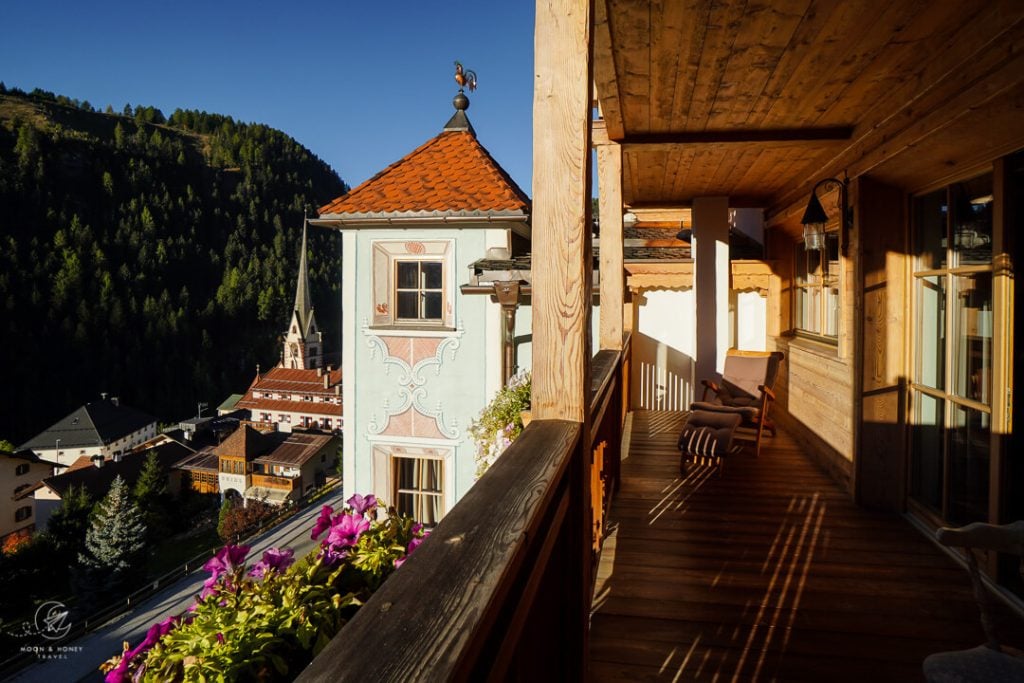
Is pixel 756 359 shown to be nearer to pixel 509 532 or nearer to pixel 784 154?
pixel 784 154

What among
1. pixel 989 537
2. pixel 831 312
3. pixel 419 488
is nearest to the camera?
pixel 989 537

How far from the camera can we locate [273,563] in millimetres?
1682

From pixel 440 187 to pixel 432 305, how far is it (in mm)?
1719

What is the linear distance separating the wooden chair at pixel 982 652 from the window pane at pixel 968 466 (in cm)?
142

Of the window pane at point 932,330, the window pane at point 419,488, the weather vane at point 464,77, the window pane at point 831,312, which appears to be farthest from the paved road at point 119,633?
the window pane at point 932,330

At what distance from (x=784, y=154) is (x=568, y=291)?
3.85 meters

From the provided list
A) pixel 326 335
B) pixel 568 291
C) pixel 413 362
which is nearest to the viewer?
pixel 568 291

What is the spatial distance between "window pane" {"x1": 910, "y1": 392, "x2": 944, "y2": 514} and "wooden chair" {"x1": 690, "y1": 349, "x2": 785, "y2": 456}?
1749mm

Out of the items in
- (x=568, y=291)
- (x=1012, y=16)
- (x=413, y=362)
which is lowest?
(x=413, y=362)

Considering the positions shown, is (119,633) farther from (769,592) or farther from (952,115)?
(952,115)

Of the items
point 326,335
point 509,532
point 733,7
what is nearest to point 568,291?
point 509,532

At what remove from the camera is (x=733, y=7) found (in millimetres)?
2330

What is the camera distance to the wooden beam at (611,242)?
13.6 feet

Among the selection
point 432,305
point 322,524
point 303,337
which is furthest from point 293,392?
point 322,524
